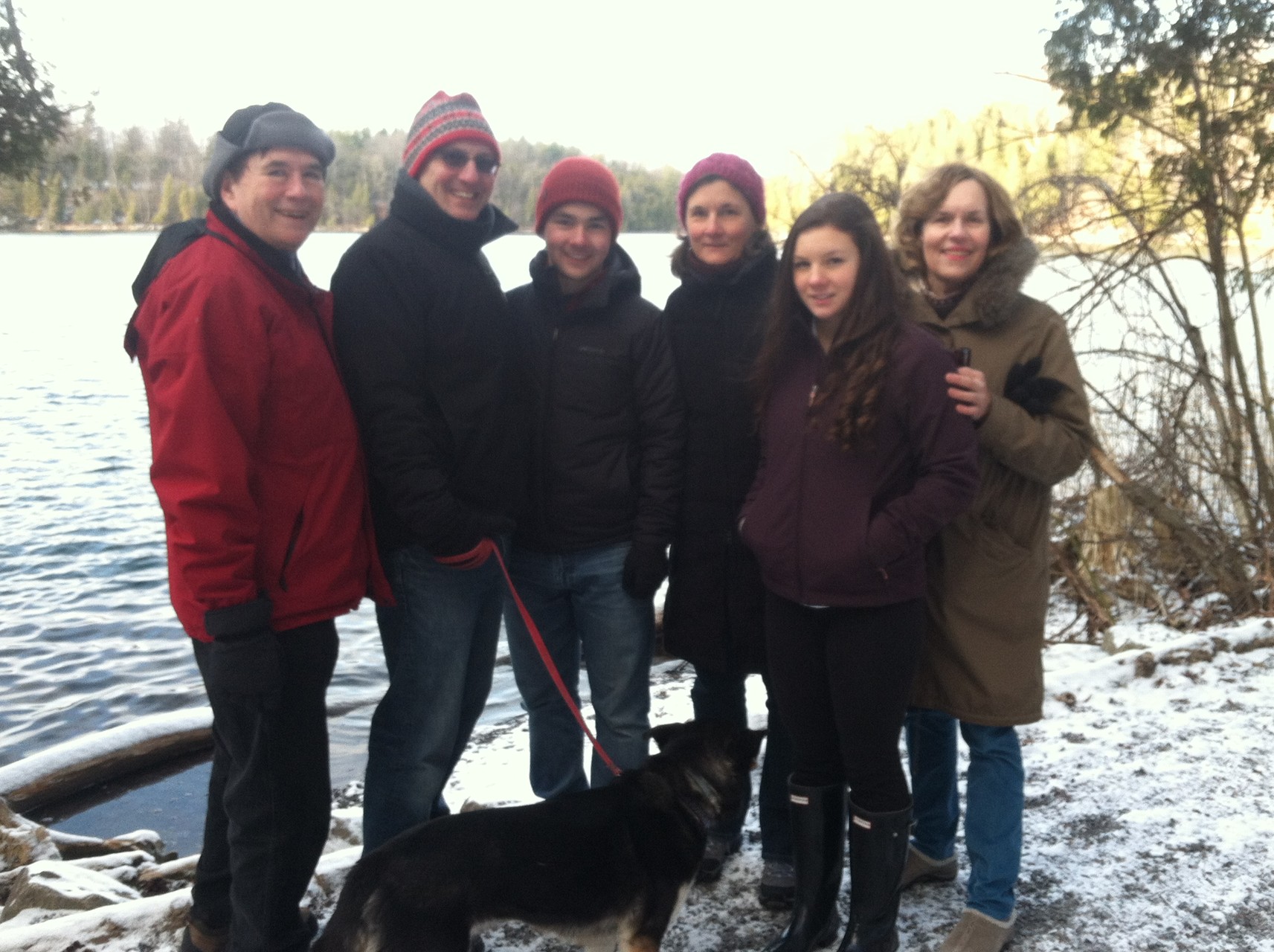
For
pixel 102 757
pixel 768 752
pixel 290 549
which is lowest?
pixel 102 757

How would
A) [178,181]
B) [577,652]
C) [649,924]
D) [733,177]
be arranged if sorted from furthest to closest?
[178,181], [577,652], [733,177], [649,924]

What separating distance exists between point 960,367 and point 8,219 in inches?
224

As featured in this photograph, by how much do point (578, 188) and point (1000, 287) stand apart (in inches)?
53.1

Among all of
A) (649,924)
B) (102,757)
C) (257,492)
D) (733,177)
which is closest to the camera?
(257,492)

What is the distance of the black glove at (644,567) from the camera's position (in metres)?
3.14

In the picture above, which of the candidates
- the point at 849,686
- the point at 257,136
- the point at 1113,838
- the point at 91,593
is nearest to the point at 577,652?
the point at 849,686

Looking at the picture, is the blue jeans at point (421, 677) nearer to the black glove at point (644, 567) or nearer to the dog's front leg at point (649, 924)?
the black glove at point (644, 567)

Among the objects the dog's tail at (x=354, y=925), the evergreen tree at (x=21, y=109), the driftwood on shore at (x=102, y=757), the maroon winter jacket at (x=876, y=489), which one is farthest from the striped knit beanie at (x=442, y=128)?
the driftwood on shore at (x=102, y=757)

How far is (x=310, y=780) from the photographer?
2705mm

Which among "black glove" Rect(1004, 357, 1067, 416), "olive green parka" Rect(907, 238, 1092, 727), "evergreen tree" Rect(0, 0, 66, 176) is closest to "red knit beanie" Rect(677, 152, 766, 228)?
"olive green parka" Rect(907, 238, 1092, 727)

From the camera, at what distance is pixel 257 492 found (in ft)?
8.27

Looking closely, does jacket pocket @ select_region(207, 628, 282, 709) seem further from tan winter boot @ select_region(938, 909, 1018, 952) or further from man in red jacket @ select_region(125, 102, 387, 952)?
tan winter boot @ select_region(938, 909, 1018, 952)

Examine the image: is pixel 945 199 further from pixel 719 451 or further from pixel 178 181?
Answer: pixel 178 181

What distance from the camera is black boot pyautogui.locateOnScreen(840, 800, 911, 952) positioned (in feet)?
9.07
